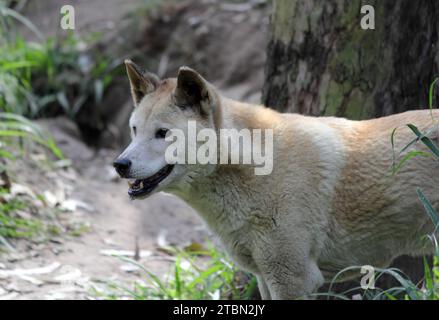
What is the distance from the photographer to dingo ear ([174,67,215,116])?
380cm

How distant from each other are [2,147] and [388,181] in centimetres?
402

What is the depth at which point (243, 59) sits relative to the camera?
841cm

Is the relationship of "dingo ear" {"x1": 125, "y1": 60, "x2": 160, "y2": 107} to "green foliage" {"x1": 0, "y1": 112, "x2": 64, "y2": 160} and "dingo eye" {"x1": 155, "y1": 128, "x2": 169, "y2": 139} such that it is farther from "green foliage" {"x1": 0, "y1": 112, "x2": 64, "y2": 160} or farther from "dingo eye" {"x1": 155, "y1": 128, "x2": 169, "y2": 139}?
"green foliage" {"x1": 0, "y1": 112, "x2": 64, "y2": 160}

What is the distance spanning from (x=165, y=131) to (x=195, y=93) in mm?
277

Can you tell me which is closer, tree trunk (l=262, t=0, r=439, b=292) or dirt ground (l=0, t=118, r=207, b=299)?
tree trunk (l=262, t=0, r=439, b=292)

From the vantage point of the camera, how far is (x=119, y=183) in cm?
750

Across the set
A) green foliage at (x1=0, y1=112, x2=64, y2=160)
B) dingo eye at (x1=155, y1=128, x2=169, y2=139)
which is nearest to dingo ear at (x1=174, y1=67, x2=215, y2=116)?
dingo eye at (x1=155, y1=128, x2=169, y2=139)

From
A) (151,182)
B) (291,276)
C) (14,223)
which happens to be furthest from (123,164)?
(14,223)

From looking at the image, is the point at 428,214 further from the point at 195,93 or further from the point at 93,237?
the point at 93,237

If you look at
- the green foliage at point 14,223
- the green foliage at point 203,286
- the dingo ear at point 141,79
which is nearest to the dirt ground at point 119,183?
the green foliage at point 14,223

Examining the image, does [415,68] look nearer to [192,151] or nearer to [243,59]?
[192,151]

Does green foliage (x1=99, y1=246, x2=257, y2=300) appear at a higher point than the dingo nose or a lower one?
lower

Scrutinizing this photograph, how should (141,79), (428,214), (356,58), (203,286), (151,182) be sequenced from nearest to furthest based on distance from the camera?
(428,214), (151,182), (141,79), (356,58), (203,286)

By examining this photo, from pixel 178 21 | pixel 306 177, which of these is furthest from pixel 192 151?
pixel 178 21
